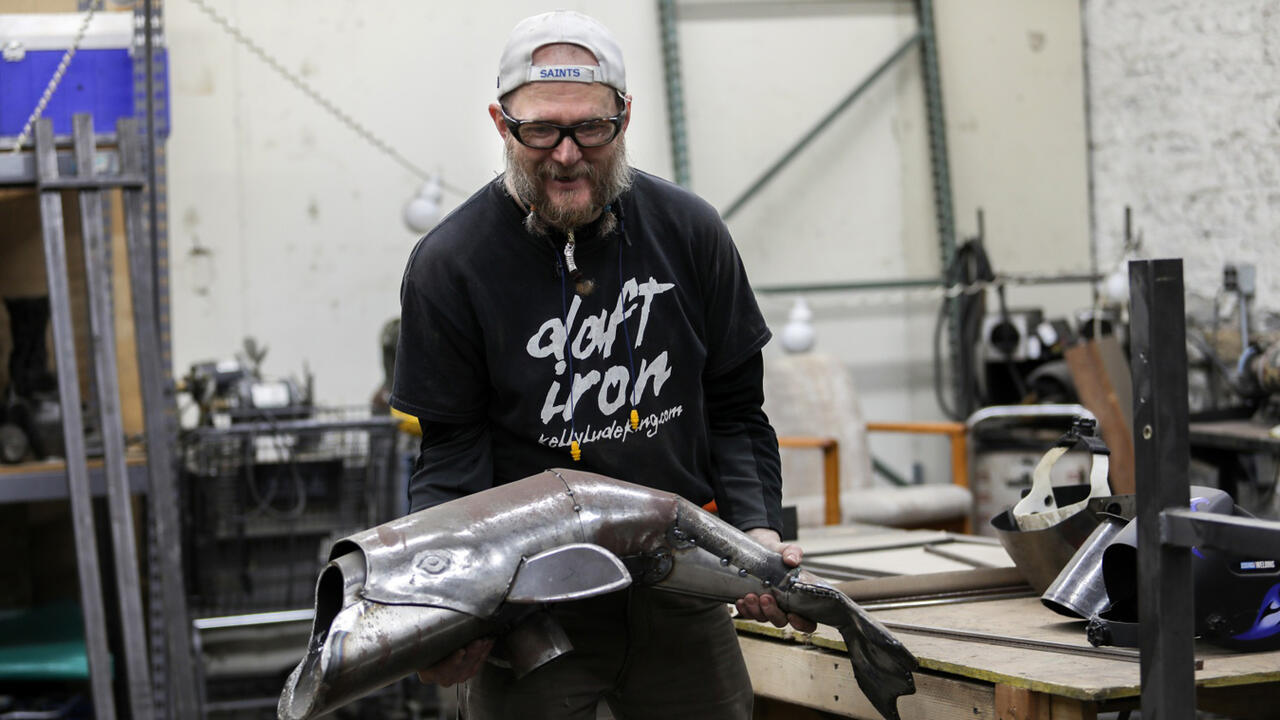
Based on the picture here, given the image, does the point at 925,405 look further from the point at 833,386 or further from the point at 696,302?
the point at 696,302

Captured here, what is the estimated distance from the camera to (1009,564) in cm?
242

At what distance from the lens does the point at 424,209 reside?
184 inches

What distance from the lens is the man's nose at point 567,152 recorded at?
1.67m

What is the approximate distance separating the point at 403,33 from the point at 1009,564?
3.89 meters

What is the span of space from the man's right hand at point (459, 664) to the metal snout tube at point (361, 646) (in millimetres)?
45

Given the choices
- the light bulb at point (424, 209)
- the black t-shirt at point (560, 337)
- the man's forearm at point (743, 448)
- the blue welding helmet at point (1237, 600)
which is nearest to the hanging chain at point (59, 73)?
→ the light bulb at point (424, 209)

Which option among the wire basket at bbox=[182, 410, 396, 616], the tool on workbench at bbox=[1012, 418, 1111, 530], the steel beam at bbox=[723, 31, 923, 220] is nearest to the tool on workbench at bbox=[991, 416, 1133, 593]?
the tool on workbench at bbox=[1012, 418, 1111, 530]

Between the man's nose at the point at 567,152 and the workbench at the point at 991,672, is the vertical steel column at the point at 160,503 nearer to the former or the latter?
the workbench at the point at 991,672

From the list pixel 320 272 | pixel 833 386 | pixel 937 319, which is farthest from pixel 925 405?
pixel 320 272

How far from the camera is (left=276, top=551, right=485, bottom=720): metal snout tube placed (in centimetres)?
143

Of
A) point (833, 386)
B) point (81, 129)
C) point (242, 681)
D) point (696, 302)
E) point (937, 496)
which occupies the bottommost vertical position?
point (242, 681)

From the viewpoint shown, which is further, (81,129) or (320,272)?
(320,272)

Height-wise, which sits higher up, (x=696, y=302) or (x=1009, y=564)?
(x=696, y=302)

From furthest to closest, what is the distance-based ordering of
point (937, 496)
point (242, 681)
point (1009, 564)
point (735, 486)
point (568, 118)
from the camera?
point (937, 496) → point (242, 681) → point (1009, 564) → point (735, 486) → point (568, 118)
